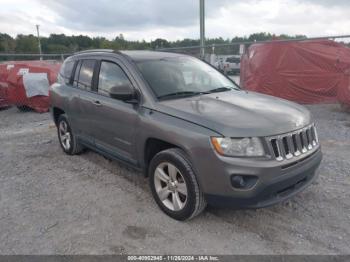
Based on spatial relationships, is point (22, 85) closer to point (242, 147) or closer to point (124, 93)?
point (124, 93)

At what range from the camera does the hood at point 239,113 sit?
2.97 metres

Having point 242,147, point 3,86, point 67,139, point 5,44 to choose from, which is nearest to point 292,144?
point 242,147

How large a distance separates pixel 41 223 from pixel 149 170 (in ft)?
4.31

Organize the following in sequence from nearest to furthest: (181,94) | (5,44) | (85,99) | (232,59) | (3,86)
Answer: (181,94), (85,99), (3,86), (232,59), (5,44)

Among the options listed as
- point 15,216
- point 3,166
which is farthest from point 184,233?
point 3,166

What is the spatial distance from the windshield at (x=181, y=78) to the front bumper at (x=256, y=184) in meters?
1.22

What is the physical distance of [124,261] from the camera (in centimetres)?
286

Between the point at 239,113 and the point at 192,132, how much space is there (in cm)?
55

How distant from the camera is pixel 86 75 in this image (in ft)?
16.2

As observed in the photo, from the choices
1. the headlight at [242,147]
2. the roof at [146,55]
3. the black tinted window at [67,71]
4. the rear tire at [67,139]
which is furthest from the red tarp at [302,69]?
the headlight at [242,147]

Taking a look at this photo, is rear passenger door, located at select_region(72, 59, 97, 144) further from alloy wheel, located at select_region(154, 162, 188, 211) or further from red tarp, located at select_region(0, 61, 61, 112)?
red tarp, located at select_region(0, 61, 61, 112)

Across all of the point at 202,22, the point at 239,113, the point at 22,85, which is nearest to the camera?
the point at 239,113

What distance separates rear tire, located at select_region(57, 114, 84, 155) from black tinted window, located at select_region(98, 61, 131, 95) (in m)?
1.45

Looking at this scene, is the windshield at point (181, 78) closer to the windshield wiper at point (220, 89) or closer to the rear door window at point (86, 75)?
the windshield wiper at point (220, 89)
